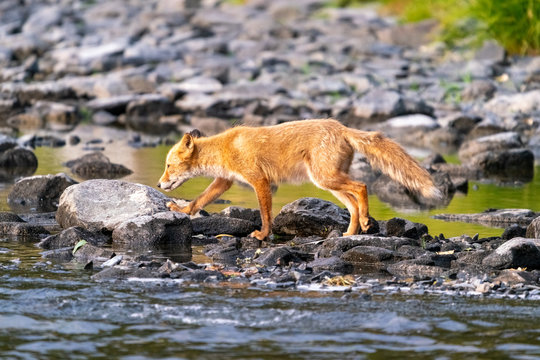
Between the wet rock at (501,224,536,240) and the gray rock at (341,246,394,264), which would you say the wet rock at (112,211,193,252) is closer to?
the gray rock at (341,246,394,264)

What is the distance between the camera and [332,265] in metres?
8.80

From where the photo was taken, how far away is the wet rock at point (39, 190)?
12.9 m

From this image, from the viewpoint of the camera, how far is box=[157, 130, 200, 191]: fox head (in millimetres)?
10914

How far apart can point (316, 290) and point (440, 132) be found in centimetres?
1418

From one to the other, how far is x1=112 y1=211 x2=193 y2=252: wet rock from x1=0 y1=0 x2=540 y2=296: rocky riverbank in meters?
0.02

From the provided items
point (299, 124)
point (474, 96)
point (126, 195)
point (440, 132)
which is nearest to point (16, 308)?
point (126, 195)

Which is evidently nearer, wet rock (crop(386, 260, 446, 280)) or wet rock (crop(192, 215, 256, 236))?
wet rock (crop(386, 260, 446, 280))

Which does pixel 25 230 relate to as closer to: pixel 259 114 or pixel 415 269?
pixel 415 269

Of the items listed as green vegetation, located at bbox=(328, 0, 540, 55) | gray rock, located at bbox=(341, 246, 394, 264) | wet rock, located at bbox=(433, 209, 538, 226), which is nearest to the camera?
gray rock, located at bbox=(341, 246, 394, 264)

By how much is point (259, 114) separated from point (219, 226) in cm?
1379

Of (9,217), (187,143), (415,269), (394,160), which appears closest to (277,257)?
(415,269)

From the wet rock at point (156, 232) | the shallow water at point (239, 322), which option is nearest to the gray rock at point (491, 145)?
the wet rock at point (156, 232)

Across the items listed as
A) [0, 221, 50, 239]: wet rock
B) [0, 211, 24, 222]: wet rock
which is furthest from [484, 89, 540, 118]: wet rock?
[0, 221, 50, 239]: wet rock

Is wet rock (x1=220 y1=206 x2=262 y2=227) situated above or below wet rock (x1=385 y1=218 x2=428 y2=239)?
above
